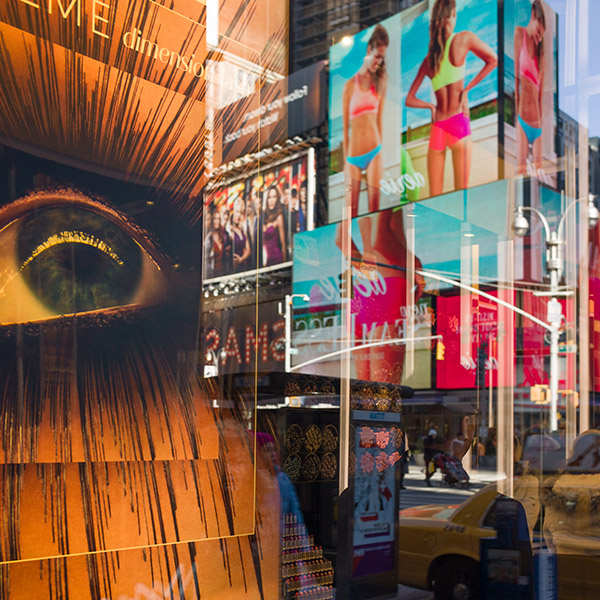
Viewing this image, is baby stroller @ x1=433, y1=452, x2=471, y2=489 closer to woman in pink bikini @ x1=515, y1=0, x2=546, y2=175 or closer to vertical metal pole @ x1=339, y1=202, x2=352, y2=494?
vertical metal pole @ x1=339, y1=202, x2=352, y2=494

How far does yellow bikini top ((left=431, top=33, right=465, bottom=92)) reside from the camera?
8792 mm

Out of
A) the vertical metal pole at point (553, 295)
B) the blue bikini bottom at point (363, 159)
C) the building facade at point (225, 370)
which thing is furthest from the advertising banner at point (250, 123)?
the blue bikini bottom at point (363, 159)

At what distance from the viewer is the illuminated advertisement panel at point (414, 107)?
8188 mm

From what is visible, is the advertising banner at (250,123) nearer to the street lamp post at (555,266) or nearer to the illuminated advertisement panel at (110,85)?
the illuminated advertisement panel at (110,85)

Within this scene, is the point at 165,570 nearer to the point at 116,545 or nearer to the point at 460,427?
the point at 116,545

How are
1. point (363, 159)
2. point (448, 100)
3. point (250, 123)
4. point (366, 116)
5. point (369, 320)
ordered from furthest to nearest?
point (363, 159) < point (366, 116) < point (448, 100) < point (369, 320) < point (250, 123)

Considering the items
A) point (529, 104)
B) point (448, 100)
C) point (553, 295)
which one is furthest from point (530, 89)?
point (553, 295)

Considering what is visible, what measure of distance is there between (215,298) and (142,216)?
0.43 metres

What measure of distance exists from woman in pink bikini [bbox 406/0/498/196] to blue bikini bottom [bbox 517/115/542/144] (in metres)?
0.94

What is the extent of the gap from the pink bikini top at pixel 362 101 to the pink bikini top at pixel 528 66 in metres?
2.65

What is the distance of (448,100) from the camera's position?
874 cm

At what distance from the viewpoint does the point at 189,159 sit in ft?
7.99

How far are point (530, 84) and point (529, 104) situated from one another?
0.26m

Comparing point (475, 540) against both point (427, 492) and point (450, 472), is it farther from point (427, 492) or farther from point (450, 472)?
point (450, 472)
